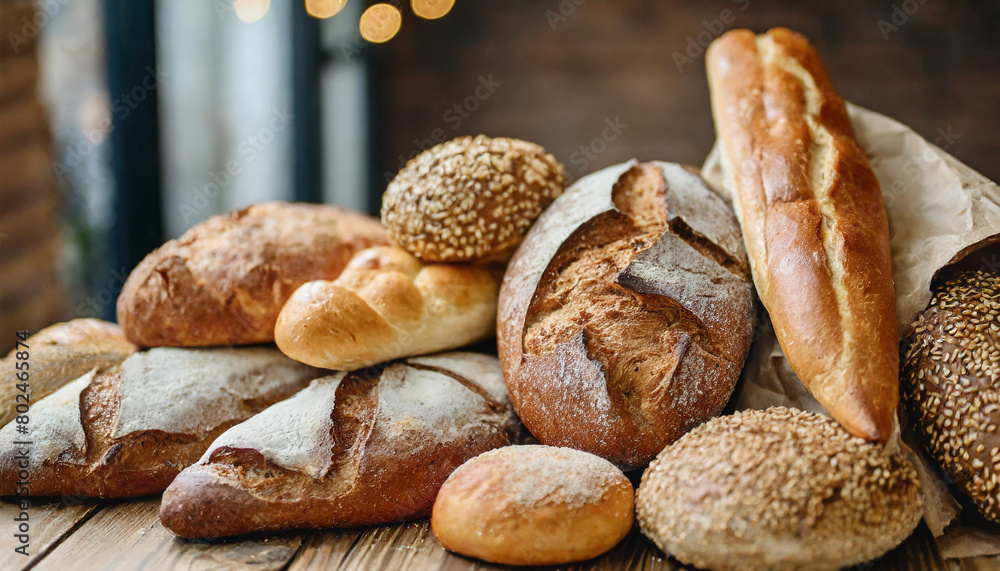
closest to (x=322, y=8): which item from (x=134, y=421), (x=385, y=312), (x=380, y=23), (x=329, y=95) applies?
(x=329, y=95)

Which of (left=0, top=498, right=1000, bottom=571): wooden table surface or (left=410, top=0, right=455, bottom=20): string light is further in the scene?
(left=410, top=0, right=455, bottom=20): string light

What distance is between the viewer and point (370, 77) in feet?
16.1

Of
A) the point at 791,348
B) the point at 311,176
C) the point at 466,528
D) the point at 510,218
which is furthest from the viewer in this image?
the point at 311,176

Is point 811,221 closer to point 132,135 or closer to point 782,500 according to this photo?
point 782,500

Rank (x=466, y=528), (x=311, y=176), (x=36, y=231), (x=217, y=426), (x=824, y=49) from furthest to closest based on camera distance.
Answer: (x=824, y=49) → (x=311, y=176) → (x=36, y=231) → (x=217, y=426) → (x=466, y=528)

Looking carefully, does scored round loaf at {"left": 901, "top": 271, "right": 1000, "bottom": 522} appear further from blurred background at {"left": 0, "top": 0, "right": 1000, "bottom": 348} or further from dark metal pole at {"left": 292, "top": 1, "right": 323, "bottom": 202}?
dark metal pole at {"left": 292, "top": 1, "right": 323, "bottom": 202}

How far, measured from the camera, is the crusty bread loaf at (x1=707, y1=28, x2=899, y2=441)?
1220mm

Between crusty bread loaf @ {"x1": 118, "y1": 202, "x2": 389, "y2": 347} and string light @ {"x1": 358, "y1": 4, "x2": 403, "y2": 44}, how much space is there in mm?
3374

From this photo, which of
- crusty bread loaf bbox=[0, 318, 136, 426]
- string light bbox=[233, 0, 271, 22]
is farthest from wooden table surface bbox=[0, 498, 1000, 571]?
string light bbox=[233, 0, 271, 22]

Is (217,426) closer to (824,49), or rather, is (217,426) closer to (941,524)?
(941,524)

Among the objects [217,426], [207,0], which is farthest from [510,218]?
[207,0]

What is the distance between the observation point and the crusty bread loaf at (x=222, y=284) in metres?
1.66

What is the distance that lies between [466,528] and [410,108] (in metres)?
4.34

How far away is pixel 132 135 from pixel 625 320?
1841 millimetres
